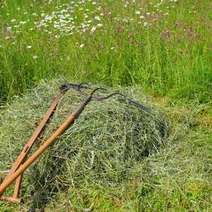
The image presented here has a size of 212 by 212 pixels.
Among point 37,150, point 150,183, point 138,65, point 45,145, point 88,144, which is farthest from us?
point 138,65

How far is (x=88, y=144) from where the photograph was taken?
3.55 m

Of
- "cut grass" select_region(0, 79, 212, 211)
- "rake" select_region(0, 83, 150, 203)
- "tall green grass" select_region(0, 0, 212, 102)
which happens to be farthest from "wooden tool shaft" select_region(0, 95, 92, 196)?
"tall green grass" select_region(0, 0, 212, 102)

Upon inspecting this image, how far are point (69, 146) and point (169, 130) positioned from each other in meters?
0.85

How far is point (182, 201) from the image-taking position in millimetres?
3262

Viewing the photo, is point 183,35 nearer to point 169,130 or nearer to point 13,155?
point 169,130

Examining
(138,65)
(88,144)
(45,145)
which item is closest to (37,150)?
(45,145)

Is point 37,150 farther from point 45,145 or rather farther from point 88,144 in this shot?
point 88,144

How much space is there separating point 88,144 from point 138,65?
156 cm

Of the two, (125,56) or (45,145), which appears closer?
(45,145)

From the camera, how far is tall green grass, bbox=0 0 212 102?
15.4 ft

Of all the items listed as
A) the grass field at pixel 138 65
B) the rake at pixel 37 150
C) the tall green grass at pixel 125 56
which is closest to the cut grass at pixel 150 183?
the grass field at pixel 138 65

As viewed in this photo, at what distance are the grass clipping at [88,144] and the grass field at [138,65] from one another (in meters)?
0.09

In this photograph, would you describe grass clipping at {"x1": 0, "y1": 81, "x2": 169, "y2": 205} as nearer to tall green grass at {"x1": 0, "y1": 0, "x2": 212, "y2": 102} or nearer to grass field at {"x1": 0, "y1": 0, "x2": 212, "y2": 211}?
grass field at {"x1": 0, "y1": 0, "x2": 212, "y2": 211}

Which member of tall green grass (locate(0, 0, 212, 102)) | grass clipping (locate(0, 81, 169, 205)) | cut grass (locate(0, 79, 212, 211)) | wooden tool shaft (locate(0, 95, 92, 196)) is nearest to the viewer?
wooden tool shaft (locate(0, 95, 92, 196))
